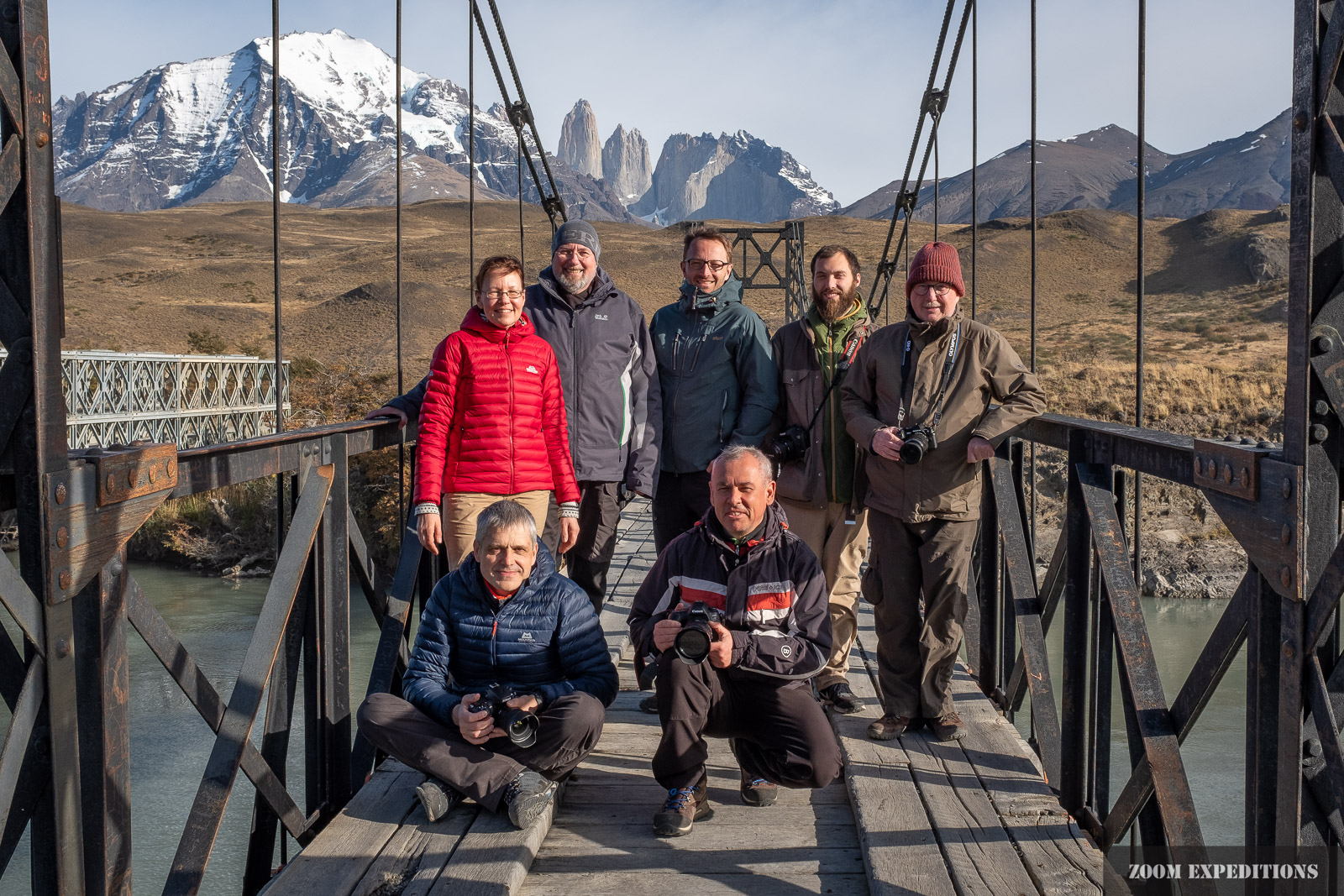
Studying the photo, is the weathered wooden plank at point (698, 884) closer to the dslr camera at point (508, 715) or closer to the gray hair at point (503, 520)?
the dslr camera at point (508, 715)

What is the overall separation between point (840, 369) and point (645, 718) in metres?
1.19

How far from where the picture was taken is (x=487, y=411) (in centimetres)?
279

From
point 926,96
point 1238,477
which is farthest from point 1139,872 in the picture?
point 926,96

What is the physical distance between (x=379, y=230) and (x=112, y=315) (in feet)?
158

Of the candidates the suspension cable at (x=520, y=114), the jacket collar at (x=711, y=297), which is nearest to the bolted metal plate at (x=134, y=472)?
the jacket collar at (x=711, y=297)

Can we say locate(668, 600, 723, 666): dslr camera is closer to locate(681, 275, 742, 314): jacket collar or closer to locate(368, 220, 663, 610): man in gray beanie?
locate(368, 220, 663, 610): man in gray beanie

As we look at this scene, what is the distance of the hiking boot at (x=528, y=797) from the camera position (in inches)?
83.0

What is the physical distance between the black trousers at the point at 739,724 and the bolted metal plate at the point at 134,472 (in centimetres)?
107

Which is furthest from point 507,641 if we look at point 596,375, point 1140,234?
point 1140,234

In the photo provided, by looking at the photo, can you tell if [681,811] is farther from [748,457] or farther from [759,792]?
[748,457]

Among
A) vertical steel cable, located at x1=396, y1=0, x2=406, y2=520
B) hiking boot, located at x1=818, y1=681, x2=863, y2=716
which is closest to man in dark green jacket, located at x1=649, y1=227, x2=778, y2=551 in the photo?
hiking boot, located at x1=818, y1=681, x2=863, y2=716

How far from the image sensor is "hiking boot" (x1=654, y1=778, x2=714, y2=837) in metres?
2.18

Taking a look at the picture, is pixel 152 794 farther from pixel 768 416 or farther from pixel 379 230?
pixel 379 230

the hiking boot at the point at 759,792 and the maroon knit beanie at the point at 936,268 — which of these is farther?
the maroon knit beanie at the point at 936,268
